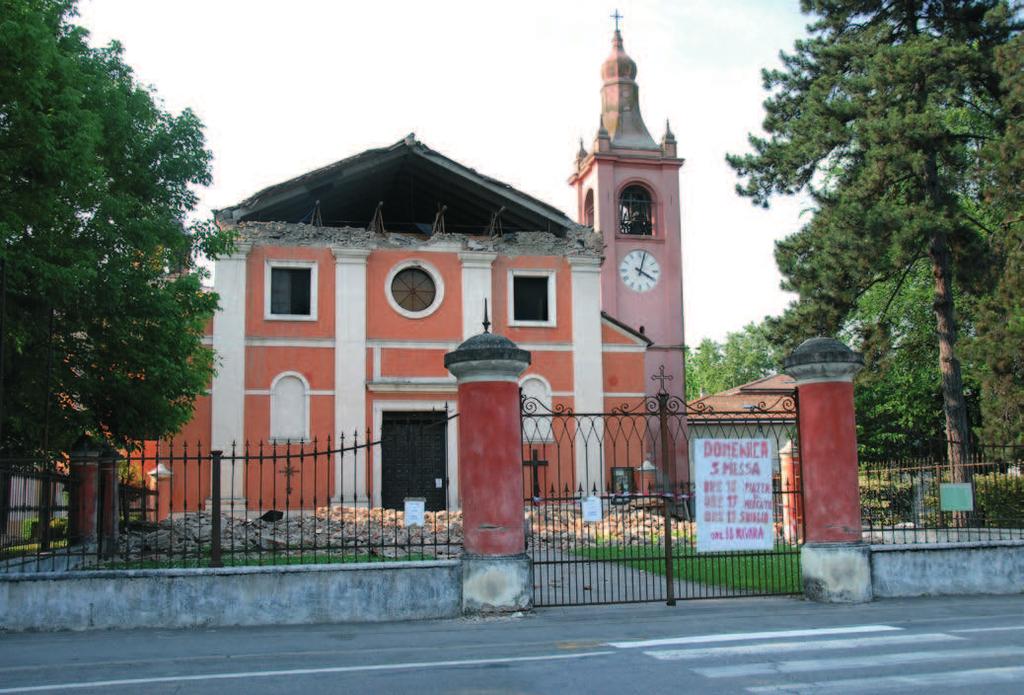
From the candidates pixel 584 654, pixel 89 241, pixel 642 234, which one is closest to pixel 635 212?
pixel 642 234

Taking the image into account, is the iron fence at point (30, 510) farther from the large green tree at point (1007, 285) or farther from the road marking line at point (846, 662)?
the large green tree at point (1007, 285)

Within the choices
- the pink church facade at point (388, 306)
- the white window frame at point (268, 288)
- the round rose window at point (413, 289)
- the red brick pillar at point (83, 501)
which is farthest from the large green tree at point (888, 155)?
the red brick pillar at point (83, 501)

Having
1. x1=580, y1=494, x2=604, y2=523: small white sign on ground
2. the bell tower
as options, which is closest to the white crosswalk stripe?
x1=580, y1=494, x2=604, y2=523: small white sign on ground

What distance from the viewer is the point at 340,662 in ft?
27.1

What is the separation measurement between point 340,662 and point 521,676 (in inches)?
66.3

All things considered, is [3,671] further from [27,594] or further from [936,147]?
[936,147]

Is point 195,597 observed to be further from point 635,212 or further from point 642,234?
point 635,212

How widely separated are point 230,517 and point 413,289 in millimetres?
10455

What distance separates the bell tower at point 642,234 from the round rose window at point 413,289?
9005 mm

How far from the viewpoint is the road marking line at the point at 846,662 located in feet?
24.7

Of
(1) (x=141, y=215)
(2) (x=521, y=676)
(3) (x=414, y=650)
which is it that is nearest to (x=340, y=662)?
(3) (x=414, y=650)

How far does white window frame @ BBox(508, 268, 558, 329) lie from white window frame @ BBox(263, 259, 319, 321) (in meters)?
5.43

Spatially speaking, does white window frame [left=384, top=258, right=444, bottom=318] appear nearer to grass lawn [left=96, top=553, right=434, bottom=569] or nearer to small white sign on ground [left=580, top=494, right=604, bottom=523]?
grass lawn [left=96, top=553, right=434, bottom=569]

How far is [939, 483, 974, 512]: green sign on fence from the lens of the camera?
12039mm
